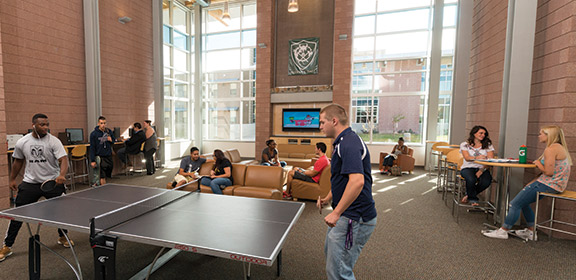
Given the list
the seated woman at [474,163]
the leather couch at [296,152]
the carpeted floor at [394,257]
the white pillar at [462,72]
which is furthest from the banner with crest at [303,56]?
the carpeted floor at [394,257]

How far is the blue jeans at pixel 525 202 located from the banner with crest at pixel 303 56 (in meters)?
6.87

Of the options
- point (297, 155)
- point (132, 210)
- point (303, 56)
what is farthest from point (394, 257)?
point (303, 56)

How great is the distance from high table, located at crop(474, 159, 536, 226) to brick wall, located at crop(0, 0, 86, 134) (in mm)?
8909

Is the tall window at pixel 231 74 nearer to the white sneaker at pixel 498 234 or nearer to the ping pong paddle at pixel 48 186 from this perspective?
the ping pong paddle at pixel 48 186

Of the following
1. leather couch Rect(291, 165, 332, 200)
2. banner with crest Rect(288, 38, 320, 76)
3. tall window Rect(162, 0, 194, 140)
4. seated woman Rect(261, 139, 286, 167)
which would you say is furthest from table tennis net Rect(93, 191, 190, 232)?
tall window Rect(162, 0, 194, 140)

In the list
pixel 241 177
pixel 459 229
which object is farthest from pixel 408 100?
pixel 241 177

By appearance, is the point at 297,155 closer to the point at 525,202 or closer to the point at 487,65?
the point at 487,65

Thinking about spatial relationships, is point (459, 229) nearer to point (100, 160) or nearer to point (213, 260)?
point (213, 260)

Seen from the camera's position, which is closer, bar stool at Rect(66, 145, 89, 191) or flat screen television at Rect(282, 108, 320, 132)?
bar stool at Rect(66, 145, 89, 191)

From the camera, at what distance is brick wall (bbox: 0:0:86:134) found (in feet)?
18.9

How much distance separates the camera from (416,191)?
6574mm

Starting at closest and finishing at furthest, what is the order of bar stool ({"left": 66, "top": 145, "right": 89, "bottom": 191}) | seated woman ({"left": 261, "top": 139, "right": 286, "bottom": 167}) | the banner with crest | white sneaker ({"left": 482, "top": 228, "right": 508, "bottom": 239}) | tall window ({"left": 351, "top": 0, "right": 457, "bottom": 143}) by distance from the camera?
white sneaker ({"left": 482, "top": 228, "right": 508, "bottom": 239}), bar stool ({"left": 66, "top": 145, "right": 89, "bottom": 191}), seated woman ({"left": 261, "top": 139, "right": 286, "bottom": 167}), the banner with crest, tall window ({"left": 351, "top": 0, "right": 457, "bottom": 143})

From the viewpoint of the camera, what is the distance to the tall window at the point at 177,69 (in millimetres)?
11125

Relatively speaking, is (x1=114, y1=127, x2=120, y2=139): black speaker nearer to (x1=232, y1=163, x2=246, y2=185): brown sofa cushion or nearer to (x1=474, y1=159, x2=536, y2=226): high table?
(x1=232, y1=163, x2=246, y2=185): brown sofa cushion
